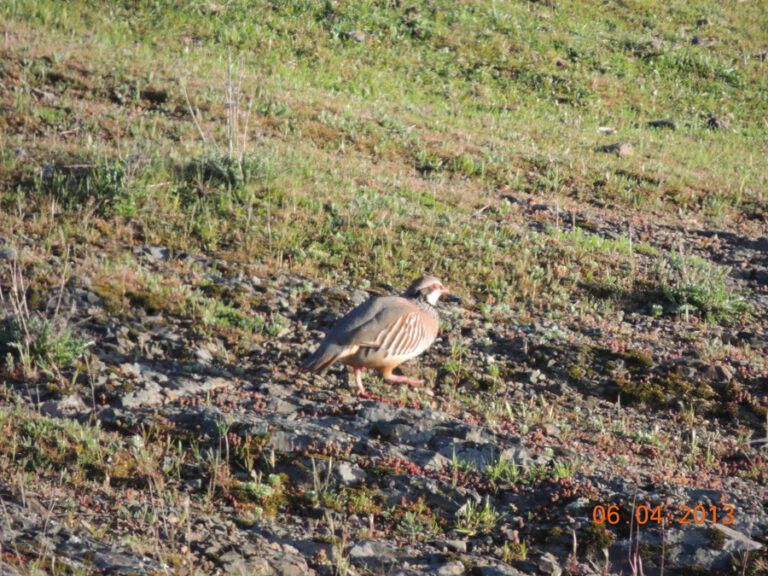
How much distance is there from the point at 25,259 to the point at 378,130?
9.40m

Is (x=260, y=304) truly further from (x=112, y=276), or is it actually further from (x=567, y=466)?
(x=567, y=466)

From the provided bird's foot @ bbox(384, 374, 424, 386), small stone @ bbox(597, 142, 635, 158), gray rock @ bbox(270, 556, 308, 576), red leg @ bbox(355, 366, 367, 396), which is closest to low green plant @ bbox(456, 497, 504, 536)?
gray rock @ bbox(270, 556, 308, 576)

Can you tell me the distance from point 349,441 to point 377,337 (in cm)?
136

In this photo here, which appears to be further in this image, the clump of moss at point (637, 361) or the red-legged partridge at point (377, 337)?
the clump of moss at point (637, 361)

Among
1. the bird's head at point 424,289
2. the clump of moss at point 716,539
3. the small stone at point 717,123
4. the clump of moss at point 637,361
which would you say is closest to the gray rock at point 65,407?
the bird's head at point 424,289

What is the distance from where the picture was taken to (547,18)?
28.8 meters

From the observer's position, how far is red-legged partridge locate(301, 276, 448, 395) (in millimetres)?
7707

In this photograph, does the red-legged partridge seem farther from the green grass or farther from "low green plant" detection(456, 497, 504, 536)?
the green grass

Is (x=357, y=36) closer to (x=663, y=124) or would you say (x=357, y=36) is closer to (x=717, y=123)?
(x=663, y=124)

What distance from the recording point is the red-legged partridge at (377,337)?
7.71m

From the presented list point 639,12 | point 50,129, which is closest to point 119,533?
point 50,129

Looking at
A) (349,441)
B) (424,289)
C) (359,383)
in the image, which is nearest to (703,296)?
(424,289)

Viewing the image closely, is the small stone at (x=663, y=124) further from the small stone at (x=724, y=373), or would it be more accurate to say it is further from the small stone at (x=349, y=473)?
the small stone at (x=349, y=473)

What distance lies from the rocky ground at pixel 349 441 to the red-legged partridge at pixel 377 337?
0.41 meters
